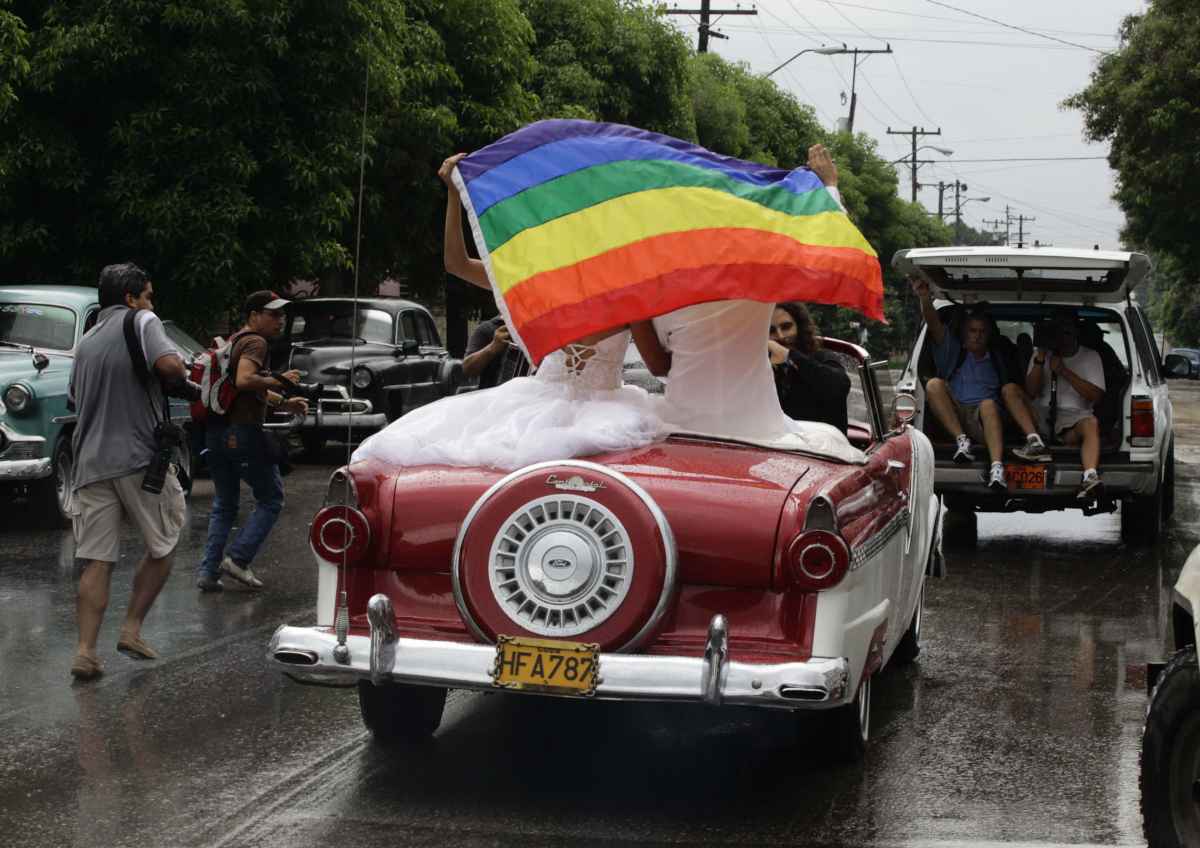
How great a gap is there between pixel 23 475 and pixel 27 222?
6367 mm

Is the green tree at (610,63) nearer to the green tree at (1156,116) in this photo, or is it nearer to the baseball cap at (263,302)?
the green tree at (1156,116)

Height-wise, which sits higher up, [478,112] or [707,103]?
[707,103]

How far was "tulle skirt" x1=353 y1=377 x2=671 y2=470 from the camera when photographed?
20.0 ft

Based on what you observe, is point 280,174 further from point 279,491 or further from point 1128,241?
point 1128,241

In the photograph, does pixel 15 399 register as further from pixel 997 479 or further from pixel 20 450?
pixel 997 479

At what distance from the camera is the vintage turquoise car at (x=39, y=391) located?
12.8 meters

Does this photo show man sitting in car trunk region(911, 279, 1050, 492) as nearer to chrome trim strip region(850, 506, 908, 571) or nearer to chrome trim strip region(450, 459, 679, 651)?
chrome trim strip region(850, 506, 908, 571)

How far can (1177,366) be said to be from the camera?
13523 mm

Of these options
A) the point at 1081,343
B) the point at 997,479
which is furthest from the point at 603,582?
the point at 1081,343

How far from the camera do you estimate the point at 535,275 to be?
21.1 ft

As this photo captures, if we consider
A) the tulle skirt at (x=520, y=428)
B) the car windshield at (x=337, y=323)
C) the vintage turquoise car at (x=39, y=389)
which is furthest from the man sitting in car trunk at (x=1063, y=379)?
the car windshield at (x=337, y=323)

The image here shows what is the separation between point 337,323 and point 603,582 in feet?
48.4

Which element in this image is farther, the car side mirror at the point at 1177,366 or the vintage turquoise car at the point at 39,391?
the car side mirror at the point at 1177,366

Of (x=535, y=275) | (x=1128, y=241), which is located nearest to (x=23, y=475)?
(x=535, y=275)
